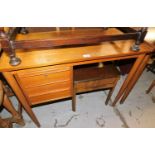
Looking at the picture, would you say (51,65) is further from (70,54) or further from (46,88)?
(46,88)

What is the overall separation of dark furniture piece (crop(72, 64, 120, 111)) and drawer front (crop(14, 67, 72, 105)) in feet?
0.43

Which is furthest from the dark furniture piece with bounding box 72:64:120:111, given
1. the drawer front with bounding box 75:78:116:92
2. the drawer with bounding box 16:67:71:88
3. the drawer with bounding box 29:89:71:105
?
the drawer with bounding box 16:67:71:88

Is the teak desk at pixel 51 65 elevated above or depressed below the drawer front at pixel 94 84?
above

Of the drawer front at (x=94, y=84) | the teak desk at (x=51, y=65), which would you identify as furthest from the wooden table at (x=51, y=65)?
the drawer front at (x=94, y=84)

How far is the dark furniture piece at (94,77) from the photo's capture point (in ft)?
4.11

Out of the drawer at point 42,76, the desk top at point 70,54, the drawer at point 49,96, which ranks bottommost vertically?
the drawer at point 49,96

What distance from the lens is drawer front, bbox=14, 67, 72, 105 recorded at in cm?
93

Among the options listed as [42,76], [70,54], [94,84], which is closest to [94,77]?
[94,84]

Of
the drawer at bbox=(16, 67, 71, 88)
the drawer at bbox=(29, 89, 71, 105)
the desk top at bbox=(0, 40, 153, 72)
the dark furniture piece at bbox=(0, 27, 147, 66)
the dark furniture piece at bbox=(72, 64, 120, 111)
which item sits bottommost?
the drawer at bbox=(29, 89, 71, 105)

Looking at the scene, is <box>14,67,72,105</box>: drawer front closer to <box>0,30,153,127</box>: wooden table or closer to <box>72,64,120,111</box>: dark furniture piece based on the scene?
<box>0,30,153,127</box>: wooden table

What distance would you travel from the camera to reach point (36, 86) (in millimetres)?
1037

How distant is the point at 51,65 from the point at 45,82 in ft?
0.66

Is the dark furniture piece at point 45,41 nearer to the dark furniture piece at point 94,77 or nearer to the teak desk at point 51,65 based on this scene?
the teak desk at point 51,65
